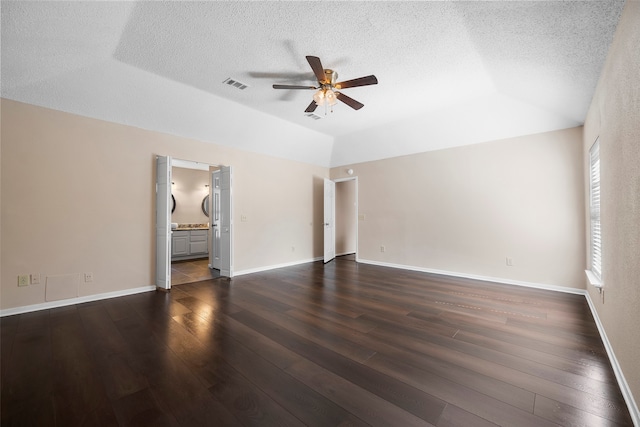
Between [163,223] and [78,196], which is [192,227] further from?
[78,196]

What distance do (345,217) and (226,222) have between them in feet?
13.4

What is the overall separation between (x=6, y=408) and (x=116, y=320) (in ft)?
4.75

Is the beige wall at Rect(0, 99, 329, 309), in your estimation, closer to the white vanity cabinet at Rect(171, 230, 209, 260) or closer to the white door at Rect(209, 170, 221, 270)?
the white door at Rect(209, 170, 221, 270)

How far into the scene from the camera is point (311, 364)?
2.04m

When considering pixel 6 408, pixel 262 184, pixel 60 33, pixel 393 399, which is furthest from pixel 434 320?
pixel 60 33

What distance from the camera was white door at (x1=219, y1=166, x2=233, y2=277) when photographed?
5027 millimetres

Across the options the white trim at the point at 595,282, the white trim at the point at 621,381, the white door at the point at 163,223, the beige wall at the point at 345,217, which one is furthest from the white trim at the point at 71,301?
the white trim at the point at 595,282

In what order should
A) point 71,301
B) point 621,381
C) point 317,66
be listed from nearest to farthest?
point 621,381, point 317,66, point 71,301

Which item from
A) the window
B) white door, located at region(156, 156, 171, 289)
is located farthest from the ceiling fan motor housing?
the window

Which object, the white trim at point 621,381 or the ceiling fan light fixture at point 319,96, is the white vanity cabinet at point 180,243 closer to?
the ceiling fan light fixture at point 319,96

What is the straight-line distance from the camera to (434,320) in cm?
290

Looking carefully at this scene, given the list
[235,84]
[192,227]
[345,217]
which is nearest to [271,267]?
[192,227]

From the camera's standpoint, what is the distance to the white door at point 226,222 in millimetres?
5027

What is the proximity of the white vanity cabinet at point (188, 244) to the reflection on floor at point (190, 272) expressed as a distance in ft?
0.73
